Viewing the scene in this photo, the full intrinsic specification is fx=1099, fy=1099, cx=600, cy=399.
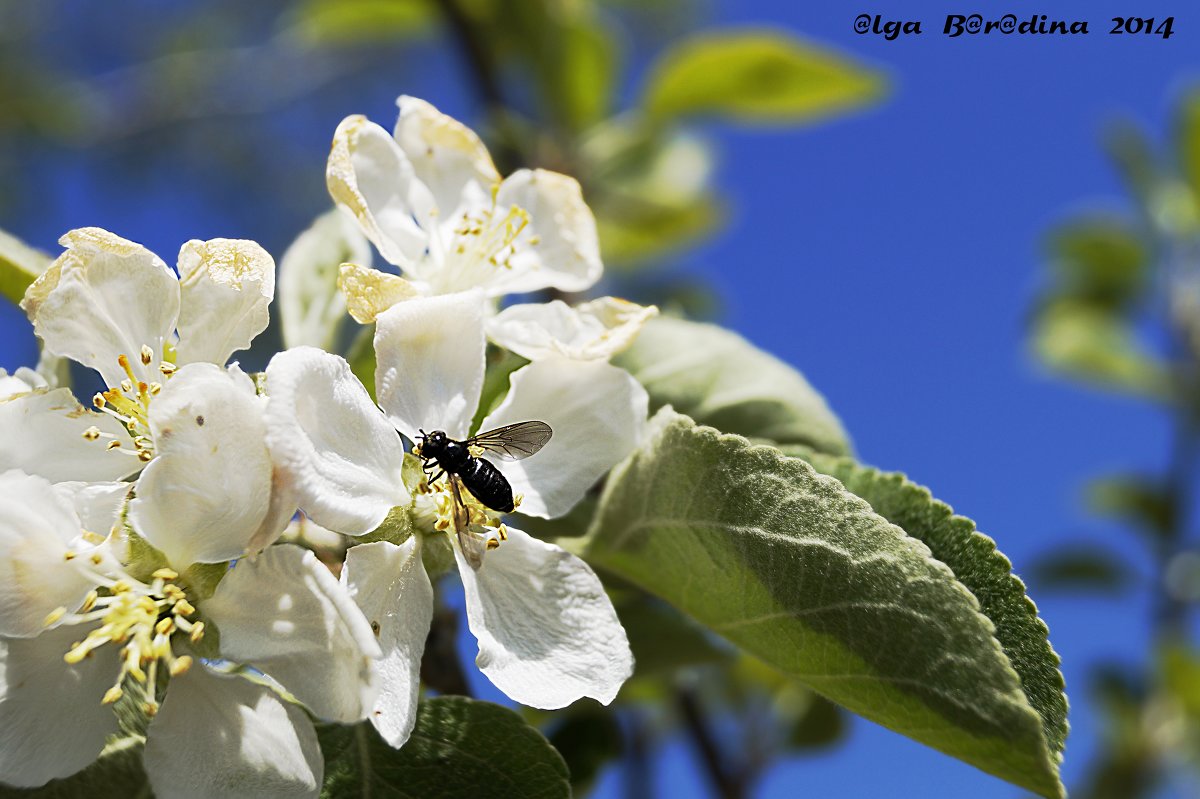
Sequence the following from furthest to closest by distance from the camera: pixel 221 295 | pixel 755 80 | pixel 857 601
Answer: pixel 755 80 < pixel 221 295 < pixel 857 601

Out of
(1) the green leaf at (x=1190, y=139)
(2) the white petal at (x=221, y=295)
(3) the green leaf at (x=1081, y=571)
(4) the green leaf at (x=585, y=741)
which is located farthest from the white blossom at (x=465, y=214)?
(3) the green leaf at (x=1081, y=571)

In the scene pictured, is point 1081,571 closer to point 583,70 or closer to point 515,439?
point 583,70

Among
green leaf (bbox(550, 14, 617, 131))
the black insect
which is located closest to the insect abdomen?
the black insect

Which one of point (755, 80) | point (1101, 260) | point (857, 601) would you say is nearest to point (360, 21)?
point (755, 80)

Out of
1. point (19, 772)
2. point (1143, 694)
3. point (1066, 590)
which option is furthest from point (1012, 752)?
point (1066, 590)

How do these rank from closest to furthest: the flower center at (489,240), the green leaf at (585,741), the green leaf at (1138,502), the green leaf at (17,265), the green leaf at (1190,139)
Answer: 1. the green leaf at (17,265)
2. the flower center at (489,240)
3. the green leaf at (585,741)
4. the green leaf at (1190,139)
5. the green leaf at (1138,502)

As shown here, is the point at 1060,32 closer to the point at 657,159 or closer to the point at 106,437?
the point at 657,159

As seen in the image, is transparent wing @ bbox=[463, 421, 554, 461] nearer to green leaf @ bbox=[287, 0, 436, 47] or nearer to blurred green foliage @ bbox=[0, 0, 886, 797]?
blurred green foliage @ bbox=[0, 0, 886, 797]

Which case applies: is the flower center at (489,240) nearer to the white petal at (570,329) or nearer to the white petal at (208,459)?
the white petal at (570,329)
